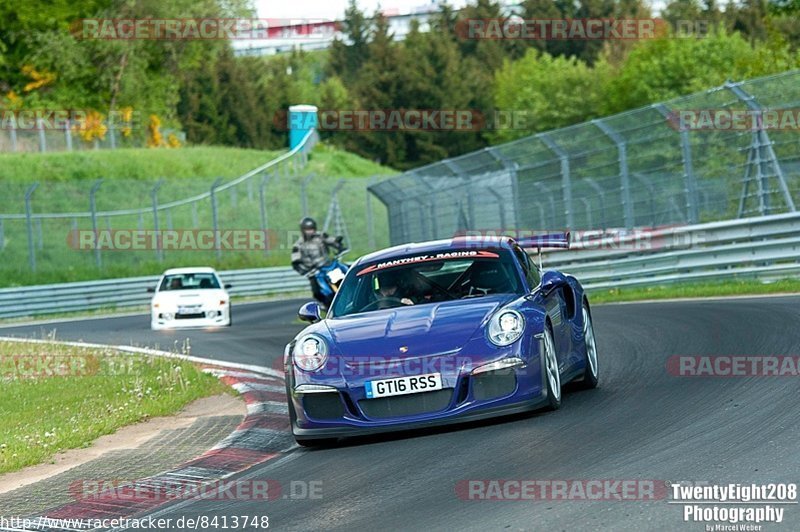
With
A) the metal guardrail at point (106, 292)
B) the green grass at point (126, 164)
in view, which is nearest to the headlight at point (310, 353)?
the metal guardrail at point (106, 292)

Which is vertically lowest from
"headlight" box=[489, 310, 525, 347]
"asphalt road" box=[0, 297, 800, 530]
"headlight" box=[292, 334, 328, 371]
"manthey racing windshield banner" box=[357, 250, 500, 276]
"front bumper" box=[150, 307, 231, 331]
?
"front bumper" box=[150, 307, 231, 331]

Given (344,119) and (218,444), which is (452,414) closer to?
(218,444)

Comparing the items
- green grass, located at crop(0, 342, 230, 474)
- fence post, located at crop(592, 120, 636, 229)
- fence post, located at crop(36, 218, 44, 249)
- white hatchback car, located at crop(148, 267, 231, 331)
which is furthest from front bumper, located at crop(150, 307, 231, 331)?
fence post, located at crop(36, 218, 44, 249)

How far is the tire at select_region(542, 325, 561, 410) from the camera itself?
27.5ft

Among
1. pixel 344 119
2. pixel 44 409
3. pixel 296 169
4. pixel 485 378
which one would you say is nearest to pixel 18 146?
pixel 296 169

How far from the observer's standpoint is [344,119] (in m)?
91.4

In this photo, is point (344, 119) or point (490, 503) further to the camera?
point (344, 119)

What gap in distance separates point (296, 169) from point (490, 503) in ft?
206

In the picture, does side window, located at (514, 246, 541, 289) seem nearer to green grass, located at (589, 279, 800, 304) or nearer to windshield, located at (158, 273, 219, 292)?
green grass, located at (589, 279, 800, 304)

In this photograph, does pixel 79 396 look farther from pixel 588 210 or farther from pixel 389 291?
pixel 588 210

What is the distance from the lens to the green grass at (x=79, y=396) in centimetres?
969

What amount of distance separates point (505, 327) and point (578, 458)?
1519 mm

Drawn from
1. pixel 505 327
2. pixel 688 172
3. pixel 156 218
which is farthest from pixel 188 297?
pixel 505 327

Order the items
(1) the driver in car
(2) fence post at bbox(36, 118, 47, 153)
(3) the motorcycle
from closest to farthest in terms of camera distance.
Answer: (1) the driver in car, (3) the motorcycle, (2) fence post at bbox(36, 118, 47, 153)
